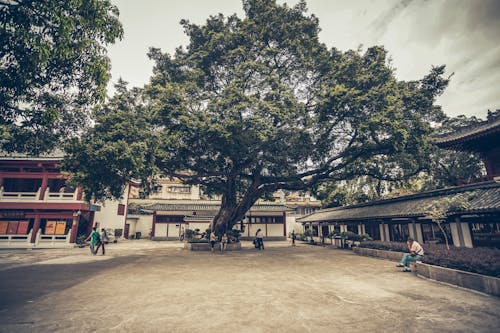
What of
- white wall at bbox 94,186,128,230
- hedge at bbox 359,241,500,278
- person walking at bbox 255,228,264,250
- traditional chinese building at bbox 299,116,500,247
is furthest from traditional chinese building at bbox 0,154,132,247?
hedge at bbox 359,241,500,278

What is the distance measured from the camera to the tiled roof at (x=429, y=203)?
1057cm

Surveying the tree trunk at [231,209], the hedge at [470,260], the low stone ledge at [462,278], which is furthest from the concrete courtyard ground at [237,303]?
the tree trunk at [231,209]

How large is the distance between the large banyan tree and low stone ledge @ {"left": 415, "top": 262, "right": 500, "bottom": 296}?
24.5ft

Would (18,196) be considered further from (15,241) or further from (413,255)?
(413,255)

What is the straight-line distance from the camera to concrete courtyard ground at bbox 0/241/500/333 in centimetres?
481

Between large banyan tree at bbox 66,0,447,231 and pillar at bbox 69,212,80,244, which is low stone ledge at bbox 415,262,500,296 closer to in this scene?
large banyan tree at bbox 66,0,447,231

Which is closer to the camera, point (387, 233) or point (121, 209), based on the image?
point (387, 233)

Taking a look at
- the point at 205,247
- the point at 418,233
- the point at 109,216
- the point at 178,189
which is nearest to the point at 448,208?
the point at 418,233

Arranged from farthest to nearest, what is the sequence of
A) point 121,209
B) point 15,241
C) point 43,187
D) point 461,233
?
1. point 121,209
2. point 43,187
3. point 15,241
4. point 461,233

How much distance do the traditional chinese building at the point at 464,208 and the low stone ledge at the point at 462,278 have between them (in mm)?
3582

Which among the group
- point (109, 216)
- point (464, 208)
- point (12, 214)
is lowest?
point (12, 214)

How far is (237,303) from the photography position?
6.16 m

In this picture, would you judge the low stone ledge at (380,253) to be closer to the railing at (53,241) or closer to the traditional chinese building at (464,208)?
the traditional chinese building at (464,208)

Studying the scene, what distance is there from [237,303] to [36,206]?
23.2m
